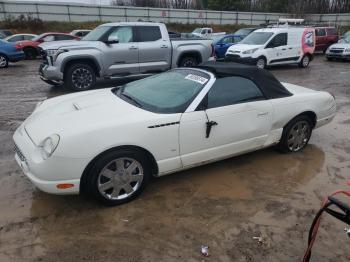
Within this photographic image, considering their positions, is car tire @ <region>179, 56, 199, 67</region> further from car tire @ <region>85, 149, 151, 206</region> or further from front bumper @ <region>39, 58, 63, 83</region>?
car tire @ <region>85, 149, 151, 206</region>

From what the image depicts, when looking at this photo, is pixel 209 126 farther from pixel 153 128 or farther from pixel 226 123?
pixel 153 128

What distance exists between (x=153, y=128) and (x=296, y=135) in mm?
2480

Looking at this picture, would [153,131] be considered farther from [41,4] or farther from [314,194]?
[41,4]

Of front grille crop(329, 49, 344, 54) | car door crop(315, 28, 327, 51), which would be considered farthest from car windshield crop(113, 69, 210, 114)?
car door crop(315, 28, 327, 51)

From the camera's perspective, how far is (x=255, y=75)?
175 inches

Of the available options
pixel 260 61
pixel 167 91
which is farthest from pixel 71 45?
pixel 260 61

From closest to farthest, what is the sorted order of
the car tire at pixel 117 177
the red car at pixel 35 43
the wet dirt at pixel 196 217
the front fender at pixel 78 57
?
1. the wet dirt at pixel 196 217
2. the car tire at pixel 117 177
3. the front fender at pixel 78 57
4. the red car at pixel 35 43

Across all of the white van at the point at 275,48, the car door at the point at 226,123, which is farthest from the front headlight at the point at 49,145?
the white van at the point at 275,48

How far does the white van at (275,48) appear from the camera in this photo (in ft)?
43.7

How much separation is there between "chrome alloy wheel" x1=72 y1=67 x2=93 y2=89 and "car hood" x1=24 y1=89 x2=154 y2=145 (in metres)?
4.71

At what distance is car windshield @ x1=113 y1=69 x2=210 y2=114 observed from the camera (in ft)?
12.4

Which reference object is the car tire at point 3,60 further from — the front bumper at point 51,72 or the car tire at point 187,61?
the car tire at point 187,61

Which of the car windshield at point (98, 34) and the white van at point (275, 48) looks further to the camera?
the white van at point (275, 48)

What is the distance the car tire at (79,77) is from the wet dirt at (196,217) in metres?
4.22
